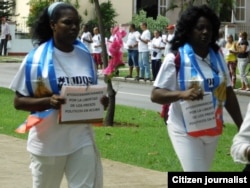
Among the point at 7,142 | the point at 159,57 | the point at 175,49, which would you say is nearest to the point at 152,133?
the point at 7,142

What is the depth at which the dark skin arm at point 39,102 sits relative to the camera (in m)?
6.17

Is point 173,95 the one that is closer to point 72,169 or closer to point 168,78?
point 168,78

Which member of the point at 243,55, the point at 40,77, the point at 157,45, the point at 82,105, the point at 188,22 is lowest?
the point at 243,55

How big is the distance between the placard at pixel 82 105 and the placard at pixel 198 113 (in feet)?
2.29

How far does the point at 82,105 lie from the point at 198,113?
0.96 meters

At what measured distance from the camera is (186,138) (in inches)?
262

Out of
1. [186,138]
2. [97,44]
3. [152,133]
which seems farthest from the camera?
[97,44]

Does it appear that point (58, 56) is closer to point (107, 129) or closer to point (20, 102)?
point (20, 102)

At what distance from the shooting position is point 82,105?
6402 millimetres

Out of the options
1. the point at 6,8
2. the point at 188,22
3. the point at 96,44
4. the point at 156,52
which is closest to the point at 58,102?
the point at 188,22

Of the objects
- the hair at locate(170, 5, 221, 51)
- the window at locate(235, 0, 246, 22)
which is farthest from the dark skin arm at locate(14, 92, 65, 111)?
the window at locate(235, 0, 246, 22)

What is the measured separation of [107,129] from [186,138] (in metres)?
7.73

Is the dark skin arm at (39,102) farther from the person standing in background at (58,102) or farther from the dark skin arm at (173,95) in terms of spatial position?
the dark skin arm at (173,95)

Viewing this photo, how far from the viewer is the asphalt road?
20.5 m
